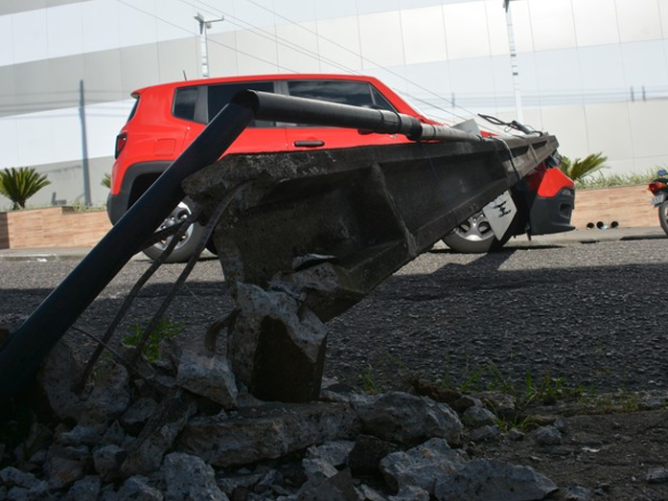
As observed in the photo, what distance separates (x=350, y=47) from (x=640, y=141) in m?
8.32

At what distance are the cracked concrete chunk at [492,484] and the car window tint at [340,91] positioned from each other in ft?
22.4

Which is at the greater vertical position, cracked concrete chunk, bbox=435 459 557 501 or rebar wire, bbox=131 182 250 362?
rebar wire, bbox=131 182 250 362

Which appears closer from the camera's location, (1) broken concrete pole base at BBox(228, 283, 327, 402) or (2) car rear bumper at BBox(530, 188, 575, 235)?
(1) broken concrete pole base at BBox(228, 283, 327, 402)

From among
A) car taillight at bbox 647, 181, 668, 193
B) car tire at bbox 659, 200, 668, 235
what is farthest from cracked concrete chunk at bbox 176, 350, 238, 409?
car taillight at bbox 647, 181, 668, 193

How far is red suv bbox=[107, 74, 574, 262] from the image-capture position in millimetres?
7770

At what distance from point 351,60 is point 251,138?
13.1 m

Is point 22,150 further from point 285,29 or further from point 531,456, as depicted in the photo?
point 531,456

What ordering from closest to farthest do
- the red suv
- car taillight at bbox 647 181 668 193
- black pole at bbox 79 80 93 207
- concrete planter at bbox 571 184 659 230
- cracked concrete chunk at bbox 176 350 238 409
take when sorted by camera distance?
cracked concrete chunk at bbox 176 350 238 409, the red suv, car taillight at bbox 647 181 668 193, concrete planter at bbox 571 184 659 230, black pole at bbox 79 80 93 207

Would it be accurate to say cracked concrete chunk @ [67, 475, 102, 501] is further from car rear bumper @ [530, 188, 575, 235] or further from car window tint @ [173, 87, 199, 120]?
car window tint @ [173, 87, 199, 120]

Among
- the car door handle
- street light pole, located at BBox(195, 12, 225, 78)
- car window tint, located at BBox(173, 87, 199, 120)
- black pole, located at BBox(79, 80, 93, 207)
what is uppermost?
street light pole, located at BBox(195, 12, 225, 78)

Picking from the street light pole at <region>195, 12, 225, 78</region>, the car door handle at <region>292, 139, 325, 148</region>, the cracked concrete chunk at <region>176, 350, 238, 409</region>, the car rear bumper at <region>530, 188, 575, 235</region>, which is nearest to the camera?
the cracked concrete chunk at <region>176, 350, 238, 409</region>

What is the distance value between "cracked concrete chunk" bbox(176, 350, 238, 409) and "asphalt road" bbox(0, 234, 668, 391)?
1.26 m

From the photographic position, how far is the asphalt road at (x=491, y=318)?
3500 mm

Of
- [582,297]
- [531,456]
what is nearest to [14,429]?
[531,456]
